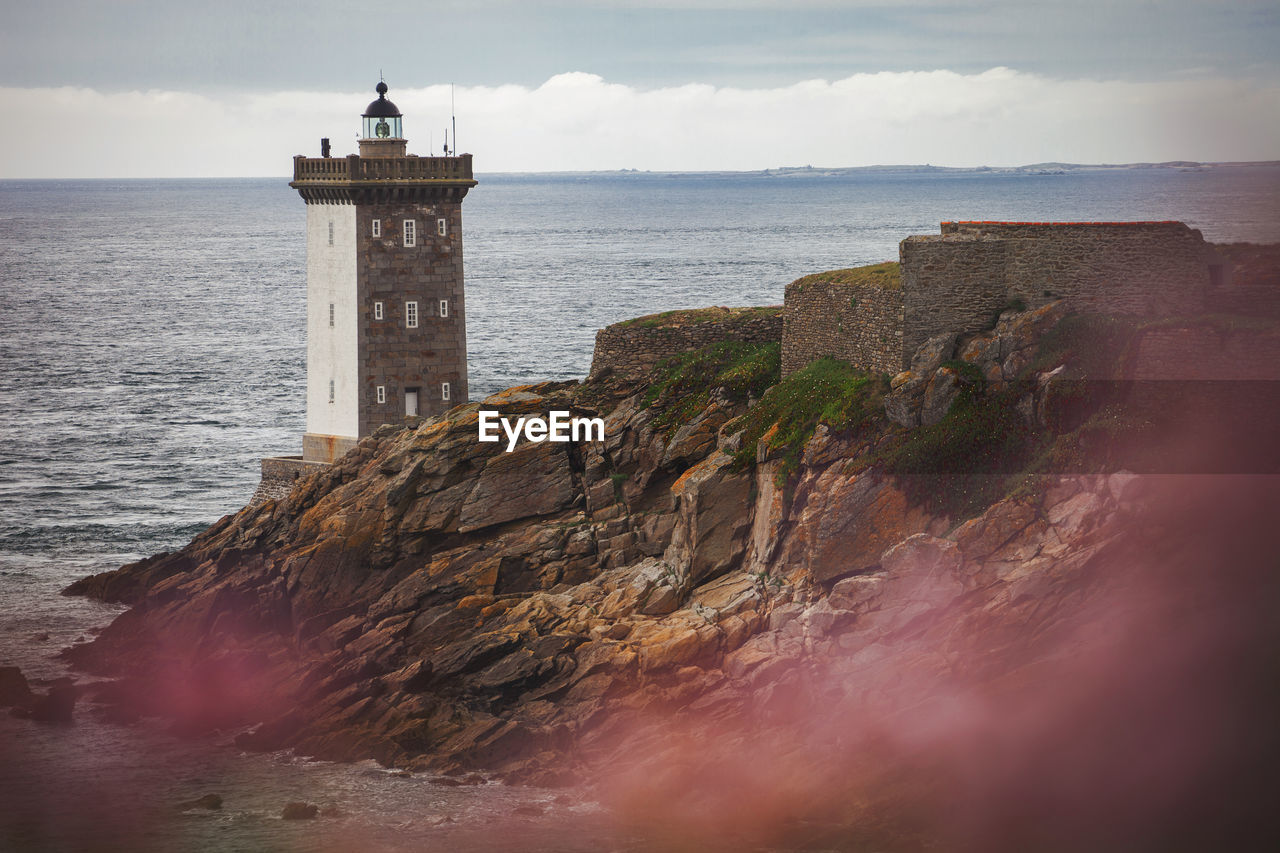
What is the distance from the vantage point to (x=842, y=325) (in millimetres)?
42406

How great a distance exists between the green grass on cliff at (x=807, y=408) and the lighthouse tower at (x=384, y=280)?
16.1m

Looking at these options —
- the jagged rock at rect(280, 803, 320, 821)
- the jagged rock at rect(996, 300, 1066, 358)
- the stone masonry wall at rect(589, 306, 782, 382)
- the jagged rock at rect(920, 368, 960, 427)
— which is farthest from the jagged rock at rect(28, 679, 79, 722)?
the jagged rock at rect(996, 300, 1066, 358)

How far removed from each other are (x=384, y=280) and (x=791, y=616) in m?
23.6

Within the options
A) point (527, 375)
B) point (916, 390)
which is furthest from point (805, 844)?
point (527, 375)

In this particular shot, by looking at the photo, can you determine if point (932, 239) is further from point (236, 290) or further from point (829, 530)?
point (236, 290)

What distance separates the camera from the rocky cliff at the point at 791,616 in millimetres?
32281

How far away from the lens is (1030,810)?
1273 inches

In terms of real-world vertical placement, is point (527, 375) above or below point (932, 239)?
below

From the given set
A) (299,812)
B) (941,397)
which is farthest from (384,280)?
(299,812)

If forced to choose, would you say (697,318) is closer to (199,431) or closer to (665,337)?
(665,337)

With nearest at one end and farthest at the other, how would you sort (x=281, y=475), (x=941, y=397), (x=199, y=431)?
(x=941, y=397)
(x=281, y=475)
(x=199, y=431)

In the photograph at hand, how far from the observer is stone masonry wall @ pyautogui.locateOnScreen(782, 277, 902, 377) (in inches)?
1583

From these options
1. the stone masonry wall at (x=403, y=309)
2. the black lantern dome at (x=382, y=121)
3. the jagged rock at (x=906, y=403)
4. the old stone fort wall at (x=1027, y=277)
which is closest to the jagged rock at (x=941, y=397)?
the jagged rock at (x=906, y=403)

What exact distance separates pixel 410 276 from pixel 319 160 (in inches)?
205
